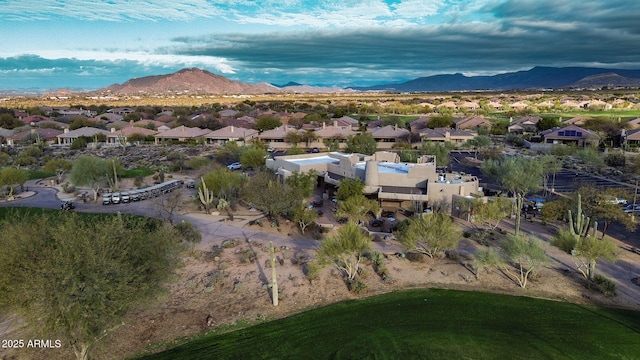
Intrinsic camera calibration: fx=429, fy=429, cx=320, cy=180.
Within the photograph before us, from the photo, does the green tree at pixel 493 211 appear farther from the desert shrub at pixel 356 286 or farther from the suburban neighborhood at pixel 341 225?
the desert shrub at pixel 356 286

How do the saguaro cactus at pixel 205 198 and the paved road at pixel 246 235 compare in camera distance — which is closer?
the paved road at pixel 246 235

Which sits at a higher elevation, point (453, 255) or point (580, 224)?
point (580, 224)

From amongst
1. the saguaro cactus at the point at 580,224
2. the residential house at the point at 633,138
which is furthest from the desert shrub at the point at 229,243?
the residential house at the point at 633,138

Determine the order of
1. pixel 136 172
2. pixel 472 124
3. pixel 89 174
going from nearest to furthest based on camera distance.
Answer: pixel 89 174, pixel 136 172, pixel 472 124

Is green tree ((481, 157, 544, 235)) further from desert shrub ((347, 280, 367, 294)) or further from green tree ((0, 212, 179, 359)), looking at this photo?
green tree ((0, 212, 179, 359))

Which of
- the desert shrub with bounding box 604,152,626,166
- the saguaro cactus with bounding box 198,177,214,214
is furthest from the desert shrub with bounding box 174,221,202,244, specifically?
the desert shrub with bounding box 604,152,626,166

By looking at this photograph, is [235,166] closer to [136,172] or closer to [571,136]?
[136,172]

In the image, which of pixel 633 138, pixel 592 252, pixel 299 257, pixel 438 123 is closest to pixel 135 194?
pixel 299 257
